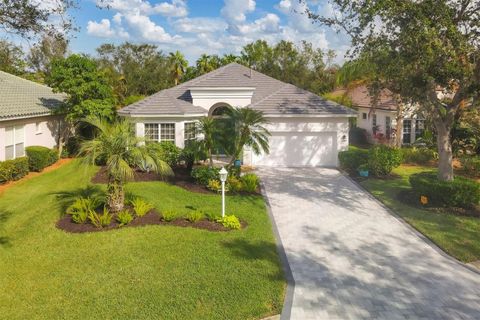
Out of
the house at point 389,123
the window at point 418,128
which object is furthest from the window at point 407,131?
the window at point 418,128

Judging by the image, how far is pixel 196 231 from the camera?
39.2ft

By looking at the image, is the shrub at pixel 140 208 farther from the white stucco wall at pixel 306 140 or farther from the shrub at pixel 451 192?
the white stucco wall at pixel 306 140

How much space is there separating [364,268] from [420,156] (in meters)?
17.6

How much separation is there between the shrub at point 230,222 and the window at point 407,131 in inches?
874

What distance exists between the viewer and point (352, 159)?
22000 mm

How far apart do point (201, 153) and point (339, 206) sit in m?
6.48

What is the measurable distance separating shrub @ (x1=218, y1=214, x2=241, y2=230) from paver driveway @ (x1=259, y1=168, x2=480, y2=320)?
4.47 ft

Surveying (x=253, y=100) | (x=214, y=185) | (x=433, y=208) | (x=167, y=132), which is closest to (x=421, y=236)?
(x=433, y=208)

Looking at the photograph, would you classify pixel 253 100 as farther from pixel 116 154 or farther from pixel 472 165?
pixel 116 154

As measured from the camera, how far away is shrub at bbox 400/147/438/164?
24.9m

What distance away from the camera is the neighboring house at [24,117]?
69.9 ft

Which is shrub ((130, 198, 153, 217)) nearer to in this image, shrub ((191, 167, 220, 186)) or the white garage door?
shrub ((191, 167, 220, 186))

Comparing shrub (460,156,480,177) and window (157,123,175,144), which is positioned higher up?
window (157,123,175,144)

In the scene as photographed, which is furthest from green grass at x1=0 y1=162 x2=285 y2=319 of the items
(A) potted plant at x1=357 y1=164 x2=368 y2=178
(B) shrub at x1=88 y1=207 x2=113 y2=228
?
(A) potted plant at x1=357 y1=164 x2=368 y2=178
